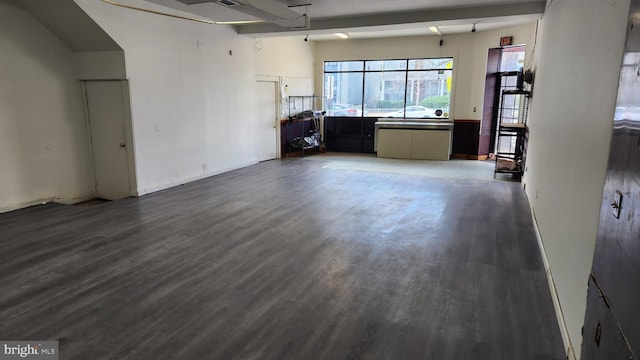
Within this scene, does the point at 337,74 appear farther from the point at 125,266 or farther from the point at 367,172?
the point at 125,266

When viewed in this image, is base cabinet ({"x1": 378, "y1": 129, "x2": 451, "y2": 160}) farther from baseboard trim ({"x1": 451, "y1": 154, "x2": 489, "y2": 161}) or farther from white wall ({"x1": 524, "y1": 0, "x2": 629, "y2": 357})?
white wall ({"x1": 524, "y1": 0, "x2": 629, "y2": 357})

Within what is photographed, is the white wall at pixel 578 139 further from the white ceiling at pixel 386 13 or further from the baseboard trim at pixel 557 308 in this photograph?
the white ceiling at pixel 386 13

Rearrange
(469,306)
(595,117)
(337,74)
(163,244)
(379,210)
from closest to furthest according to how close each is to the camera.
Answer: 1. (595,117)
2. (469,306)
3. (163,244)
4. (379,210)
5. (337,74)

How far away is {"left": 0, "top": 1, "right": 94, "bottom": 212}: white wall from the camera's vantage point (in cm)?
511

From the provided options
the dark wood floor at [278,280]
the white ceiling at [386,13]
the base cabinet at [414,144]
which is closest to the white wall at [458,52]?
the base cabinet at [414,144]

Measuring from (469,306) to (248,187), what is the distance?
15.0ft

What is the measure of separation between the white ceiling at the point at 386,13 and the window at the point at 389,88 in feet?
10.7

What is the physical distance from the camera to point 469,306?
2.95 meters

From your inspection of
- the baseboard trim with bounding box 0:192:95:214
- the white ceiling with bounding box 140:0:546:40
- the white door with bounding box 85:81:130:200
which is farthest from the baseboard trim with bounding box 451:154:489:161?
the baseboard trim with bounding box 0:192:95:214

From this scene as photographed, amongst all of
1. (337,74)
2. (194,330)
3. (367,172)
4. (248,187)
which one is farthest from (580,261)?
(337,74)

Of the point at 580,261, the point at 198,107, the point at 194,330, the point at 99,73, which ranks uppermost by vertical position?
the point at 99,73

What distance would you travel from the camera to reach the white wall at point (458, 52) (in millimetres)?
9492

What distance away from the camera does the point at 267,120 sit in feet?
31.1

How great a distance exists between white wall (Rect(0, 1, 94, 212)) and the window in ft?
22.3
